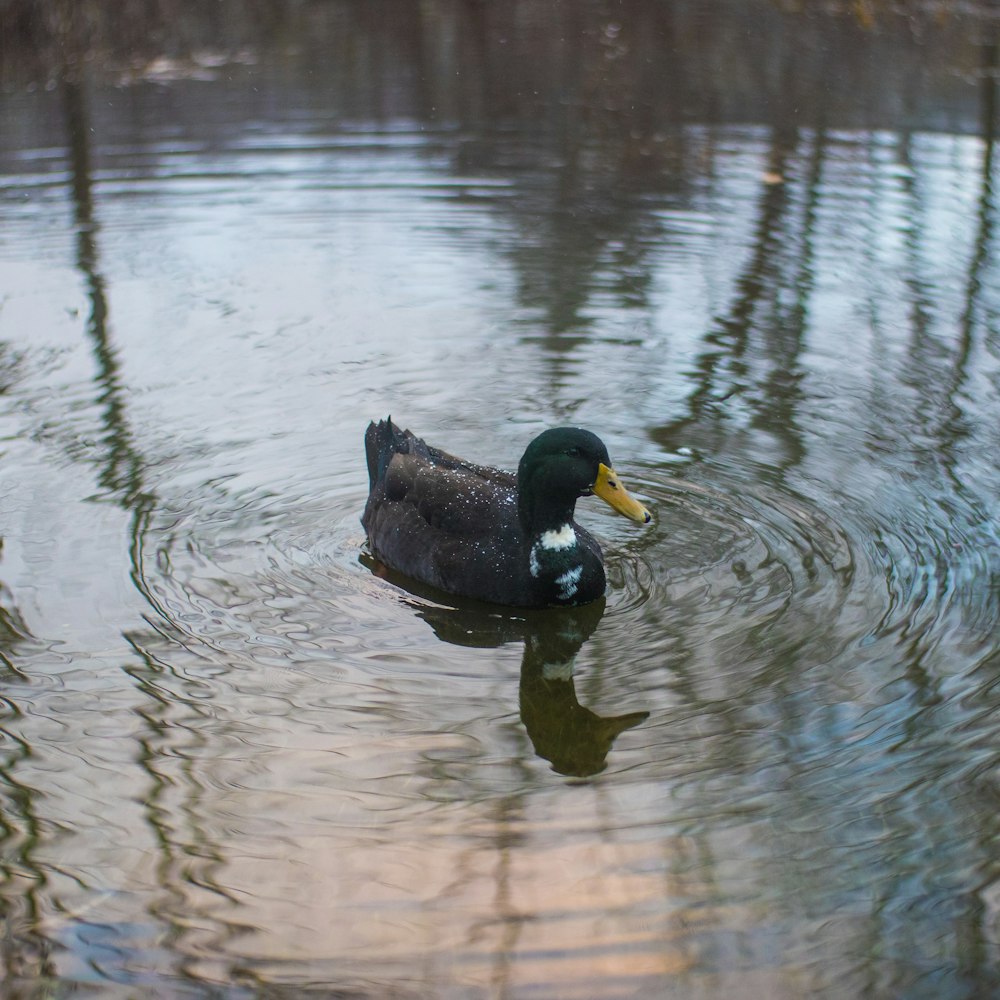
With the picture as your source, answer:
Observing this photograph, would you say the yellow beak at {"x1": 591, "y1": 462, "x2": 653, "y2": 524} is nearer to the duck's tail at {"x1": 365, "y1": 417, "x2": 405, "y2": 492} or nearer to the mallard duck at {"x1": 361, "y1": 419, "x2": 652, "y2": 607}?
the mallard duck at {"x1": 361, "y1": 419, "x2": 652, "y2": 607}

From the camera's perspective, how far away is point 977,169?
1296cm

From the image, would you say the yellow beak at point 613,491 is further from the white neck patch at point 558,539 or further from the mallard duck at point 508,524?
the white neck patch at point 558,539

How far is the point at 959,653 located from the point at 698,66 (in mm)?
13810

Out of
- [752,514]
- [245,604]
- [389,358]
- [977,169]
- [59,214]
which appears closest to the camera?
[245,604]

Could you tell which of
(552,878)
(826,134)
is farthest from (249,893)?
(826,134)

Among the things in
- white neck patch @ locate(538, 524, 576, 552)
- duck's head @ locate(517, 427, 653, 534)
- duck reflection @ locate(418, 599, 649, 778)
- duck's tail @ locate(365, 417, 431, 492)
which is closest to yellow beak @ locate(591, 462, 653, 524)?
duck's head @ locate(517, 427, 653, 534)

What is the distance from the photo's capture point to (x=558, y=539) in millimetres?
6246

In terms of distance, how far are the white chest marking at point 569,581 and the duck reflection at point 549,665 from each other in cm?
12

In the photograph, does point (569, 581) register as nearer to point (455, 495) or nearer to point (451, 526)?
point (451, 526)

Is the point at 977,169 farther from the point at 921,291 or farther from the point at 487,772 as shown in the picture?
the point at 487,772

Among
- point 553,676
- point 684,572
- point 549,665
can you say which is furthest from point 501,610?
point 684,572

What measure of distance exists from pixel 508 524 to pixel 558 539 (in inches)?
13.4

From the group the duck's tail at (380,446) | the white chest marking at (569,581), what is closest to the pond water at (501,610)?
the white chest marking at (569,581)

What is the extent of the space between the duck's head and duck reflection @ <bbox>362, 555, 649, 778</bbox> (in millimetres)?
423
